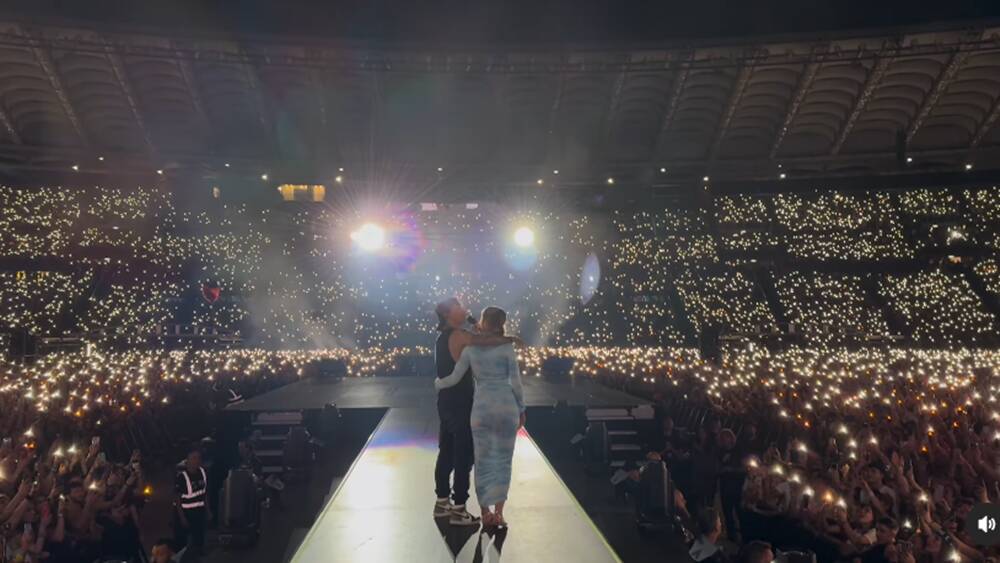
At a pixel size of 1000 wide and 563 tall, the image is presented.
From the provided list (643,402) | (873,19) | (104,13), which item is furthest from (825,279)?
(104,13)

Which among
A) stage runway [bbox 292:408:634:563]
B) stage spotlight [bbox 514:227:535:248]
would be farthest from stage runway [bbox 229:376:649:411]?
stage spotlight [bbox 514:227:535:248]

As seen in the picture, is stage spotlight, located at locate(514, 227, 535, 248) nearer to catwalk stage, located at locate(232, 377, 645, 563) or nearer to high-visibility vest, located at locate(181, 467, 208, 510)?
catwalk stage, located at locate(232, 377, 645, 563)

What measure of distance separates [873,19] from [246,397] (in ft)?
82.9

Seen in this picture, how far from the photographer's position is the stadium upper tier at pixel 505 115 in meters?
28.8

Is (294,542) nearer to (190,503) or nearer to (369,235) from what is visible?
(190,503)

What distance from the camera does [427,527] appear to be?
5434 millimetres

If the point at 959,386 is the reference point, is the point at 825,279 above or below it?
above

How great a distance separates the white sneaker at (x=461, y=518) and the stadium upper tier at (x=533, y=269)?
23.5 m

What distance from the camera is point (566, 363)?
21.1 meters

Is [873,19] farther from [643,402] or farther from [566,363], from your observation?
[643,402]

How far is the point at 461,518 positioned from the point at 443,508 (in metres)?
0.24

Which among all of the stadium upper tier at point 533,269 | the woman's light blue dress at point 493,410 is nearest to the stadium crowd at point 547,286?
the stadium upper tier at point 533,269

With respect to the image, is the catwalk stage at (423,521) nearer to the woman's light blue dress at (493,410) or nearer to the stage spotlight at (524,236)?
the woman's light blue dress at (493,410)

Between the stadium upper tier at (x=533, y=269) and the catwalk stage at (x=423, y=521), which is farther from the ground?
the stadium upper tier at (x=533, y=269)
